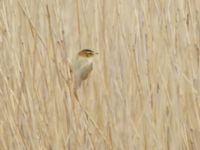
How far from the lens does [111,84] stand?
1872 mm

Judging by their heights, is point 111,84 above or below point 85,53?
below

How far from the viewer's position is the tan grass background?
5.50 feet

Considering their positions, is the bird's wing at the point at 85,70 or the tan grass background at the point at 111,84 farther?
the tan grass background at the point at 111,84

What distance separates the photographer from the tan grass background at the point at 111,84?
1.68 m

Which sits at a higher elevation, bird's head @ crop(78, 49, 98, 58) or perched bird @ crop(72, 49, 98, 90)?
bird's head @ crop(78, 49, 98, 58)

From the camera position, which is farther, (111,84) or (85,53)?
(111,84)

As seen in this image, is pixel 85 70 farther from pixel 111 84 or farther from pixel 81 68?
pixel 111 84

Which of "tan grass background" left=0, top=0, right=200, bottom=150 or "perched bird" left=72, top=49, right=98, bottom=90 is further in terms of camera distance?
"tan grass background" left=0, top=0, right=200, bottom=150

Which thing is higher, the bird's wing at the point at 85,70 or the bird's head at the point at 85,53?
the bird's head at the point at 85,53

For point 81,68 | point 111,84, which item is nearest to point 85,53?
point 81,68

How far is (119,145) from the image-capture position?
5.94 ft

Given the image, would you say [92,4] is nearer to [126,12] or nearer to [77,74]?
[126,12]

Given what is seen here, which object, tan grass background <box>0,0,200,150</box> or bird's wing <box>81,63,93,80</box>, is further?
tan grass background <box>0,0,200,150</box>

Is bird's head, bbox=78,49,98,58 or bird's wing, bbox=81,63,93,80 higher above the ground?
bird's head, bbox=78,49,98,58
